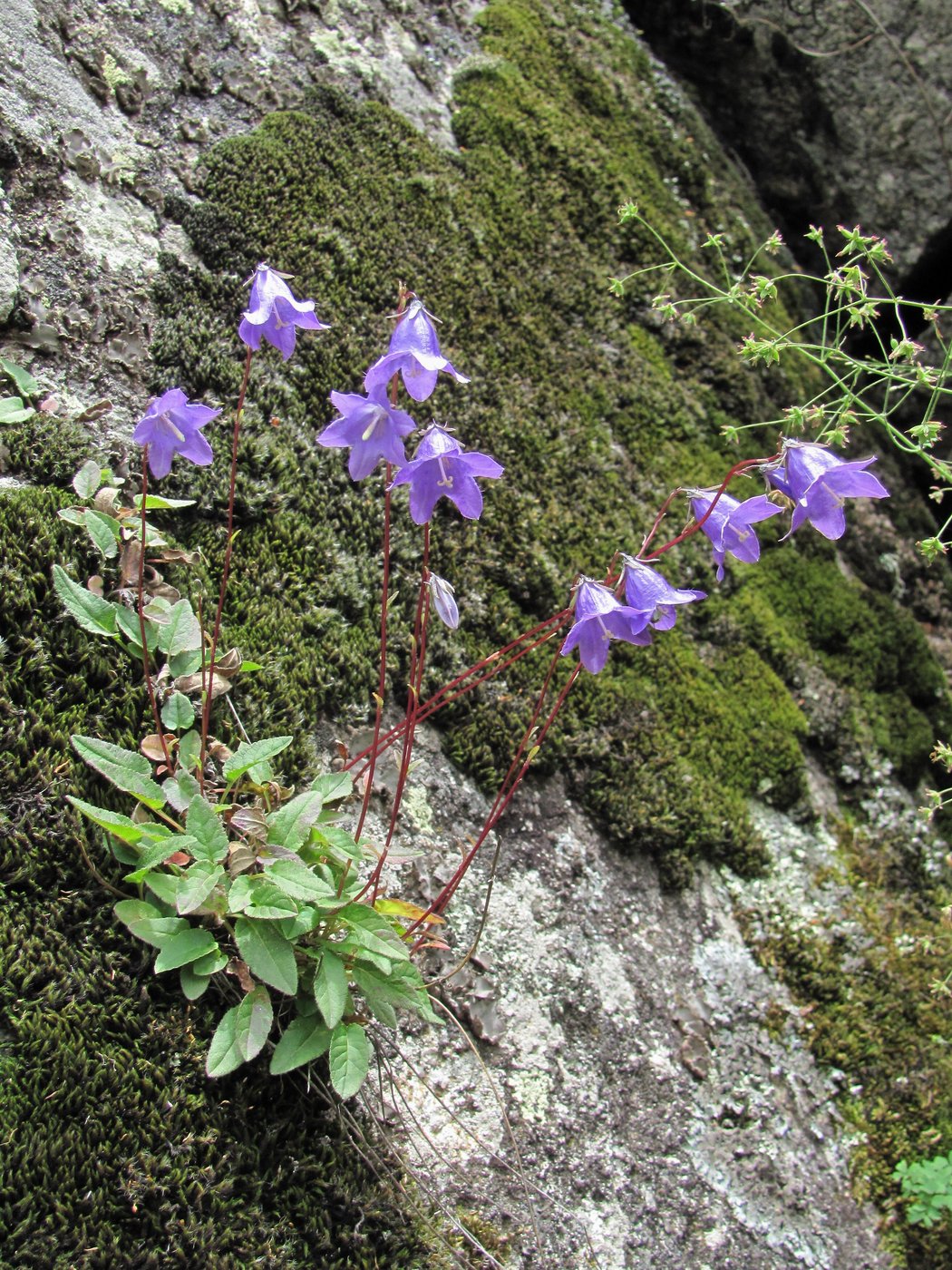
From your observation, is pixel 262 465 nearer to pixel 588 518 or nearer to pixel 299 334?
pixel 299 334

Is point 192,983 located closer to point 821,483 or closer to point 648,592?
point 648,592

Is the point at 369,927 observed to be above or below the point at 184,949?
above

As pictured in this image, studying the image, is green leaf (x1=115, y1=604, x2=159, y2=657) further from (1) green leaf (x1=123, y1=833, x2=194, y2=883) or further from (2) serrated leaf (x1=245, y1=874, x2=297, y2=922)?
(2) serrated leaf (x1=245, y1=874, x2=297, y2=922)

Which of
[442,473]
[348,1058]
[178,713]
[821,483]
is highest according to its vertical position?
[821,483]

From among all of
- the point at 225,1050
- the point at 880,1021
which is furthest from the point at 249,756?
the point at 880,1021

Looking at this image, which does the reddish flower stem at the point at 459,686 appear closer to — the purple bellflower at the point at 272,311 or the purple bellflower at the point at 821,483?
the purple bellflower at the point at 821,483

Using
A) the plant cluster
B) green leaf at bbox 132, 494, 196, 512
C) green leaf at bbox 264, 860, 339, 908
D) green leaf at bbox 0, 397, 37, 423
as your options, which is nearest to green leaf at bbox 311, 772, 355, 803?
the plant cluster
